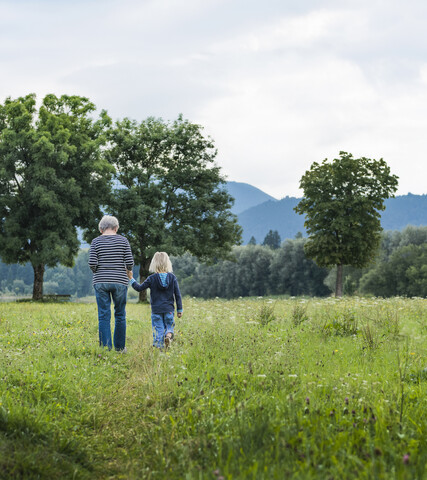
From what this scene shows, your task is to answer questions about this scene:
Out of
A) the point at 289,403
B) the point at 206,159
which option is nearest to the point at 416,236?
the point at 206,159

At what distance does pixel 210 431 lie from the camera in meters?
4.19

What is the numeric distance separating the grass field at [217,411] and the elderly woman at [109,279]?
550mm

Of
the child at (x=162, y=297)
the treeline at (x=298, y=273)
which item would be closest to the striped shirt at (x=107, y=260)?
the child at (x=162, y=297)

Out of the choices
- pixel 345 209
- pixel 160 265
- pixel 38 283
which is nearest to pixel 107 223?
pixel 160 265

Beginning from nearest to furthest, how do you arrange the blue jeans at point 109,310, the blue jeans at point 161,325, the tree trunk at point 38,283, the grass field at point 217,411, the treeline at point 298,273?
1. the grass field at point 217,411
2. the blue jeans at point 109,310
3. the blue jeans at point 161,325
4. the tree trunk at point 38,283
5. the treeline at point 298,273

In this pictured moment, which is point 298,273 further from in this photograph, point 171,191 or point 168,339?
point 168,339

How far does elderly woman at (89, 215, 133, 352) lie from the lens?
8414mm

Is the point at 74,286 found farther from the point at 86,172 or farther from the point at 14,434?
the point at 14,434

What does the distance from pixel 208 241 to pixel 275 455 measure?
32049mm

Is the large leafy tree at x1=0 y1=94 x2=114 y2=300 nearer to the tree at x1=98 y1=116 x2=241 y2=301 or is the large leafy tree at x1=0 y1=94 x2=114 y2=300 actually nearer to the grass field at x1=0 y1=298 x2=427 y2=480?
the tree at x1=98 y1=116 x2=241 y2=301

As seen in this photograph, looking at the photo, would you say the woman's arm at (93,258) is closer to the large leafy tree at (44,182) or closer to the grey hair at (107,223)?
the grey hair at (107,223)

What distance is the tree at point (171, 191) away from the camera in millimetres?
34000

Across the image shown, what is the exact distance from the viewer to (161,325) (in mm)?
8602

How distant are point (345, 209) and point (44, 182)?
2238 cm
